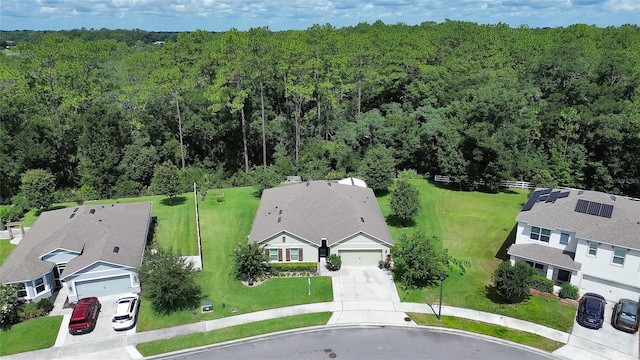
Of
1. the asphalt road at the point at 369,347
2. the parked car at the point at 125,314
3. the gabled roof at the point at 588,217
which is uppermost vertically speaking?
the gabled roof at the point at 588,217

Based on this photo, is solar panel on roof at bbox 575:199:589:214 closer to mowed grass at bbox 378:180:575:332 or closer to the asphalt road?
mowed grass at bbox 378:180:575:332

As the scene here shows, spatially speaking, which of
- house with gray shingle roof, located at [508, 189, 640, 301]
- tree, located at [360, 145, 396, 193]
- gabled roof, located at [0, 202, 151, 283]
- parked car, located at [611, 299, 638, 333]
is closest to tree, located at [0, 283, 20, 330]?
gabled roof, located at [0, 202, 151, 283]

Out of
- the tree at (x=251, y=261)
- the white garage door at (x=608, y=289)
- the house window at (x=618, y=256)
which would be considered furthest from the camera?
the tree at (x=251, y=261)

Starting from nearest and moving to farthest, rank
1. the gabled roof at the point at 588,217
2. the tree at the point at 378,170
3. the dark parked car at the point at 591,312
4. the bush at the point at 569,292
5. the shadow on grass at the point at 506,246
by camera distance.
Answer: the dark parked car at the point at 591,312
the gabled roof at the point at 588,217
the bush at the point at 569,292
the shadow on grass at the point at 506,246
the tree at the point at 378,170

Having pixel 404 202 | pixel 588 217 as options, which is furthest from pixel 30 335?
pixel 588 217

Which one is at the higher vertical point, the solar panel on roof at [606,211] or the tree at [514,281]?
the solar panel on roof at [606,211]

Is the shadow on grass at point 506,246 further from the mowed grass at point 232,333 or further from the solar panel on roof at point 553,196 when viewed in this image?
the mowed grass at point 232,333

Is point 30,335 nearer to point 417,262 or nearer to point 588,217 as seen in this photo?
point 417,262

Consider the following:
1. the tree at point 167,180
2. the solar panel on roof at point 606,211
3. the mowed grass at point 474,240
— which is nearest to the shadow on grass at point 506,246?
the mowed grass at point 474,240
